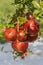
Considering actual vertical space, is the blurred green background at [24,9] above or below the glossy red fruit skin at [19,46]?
above

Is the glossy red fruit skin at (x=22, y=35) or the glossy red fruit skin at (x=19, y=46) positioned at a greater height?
the glossy red fruit skin at (x=22, y=35)

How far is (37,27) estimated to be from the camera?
2.25ft

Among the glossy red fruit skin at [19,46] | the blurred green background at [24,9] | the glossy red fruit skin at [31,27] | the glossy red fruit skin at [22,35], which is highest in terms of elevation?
the blurred green background at [24,9]

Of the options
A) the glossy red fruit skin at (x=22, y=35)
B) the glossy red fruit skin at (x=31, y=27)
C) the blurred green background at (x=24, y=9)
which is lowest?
the glossy red fruit skin at (x=22, y=35)

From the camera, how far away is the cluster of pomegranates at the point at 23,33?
0.66 m

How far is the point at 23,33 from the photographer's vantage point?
2.18 ft

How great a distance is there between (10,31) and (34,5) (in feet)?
0.32

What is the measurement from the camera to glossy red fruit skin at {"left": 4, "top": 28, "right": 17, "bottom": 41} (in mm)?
673

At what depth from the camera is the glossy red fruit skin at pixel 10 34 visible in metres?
0.67

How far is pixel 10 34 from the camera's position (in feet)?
2.27

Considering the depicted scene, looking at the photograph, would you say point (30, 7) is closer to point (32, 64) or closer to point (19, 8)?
point (19, 8)

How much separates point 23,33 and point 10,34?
5 centimetres

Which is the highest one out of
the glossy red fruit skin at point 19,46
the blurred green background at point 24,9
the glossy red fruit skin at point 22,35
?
the blurred green background at point 24,9

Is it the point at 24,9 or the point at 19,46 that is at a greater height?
the point at 24,9
